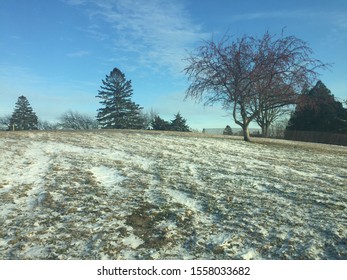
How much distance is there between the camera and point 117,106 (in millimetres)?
56312

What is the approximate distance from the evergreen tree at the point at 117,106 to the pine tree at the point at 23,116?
734 inches

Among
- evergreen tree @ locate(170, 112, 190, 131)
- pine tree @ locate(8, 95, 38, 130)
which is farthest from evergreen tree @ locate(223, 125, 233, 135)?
pine tree @ locate(8, 95, 38, 130)

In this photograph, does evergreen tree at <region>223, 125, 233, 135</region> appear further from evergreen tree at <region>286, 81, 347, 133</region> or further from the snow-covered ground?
the snow-covered ground

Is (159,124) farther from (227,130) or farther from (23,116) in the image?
(23,116)

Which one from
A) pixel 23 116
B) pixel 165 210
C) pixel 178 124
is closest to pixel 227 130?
pixel 178 124

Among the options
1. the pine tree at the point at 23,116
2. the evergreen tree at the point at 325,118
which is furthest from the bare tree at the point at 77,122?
the evergreen tree at the point at 325,118

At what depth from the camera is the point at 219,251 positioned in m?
4.73

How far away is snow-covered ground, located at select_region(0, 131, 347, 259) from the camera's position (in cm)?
477

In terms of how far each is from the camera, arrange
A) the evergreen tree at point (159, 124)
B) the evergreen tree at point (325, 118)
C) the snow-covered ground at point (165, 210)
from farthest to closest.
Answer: the evergreen tree at point (159, 124), the evergreen tree at point (325, 118), the snow-covered ground at point (165, 210)

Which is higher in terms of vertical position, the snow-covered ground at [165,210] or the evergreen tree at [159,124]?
the evergreen tree at [159,124]

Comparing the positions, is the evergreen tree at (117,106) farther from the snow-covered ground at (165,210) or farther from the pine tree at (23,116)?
the snow-covered ground at (165,210)

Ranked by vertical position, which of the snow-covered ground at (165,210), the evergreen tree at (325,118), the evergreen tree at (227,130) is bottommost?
the snow-covered ground at (165,210)

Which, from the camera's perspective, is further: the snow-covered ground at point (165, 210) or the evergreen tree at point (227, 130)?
the evergreen tree at point (227, 130)

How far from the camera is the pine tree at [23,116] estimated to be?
64.7 metres
